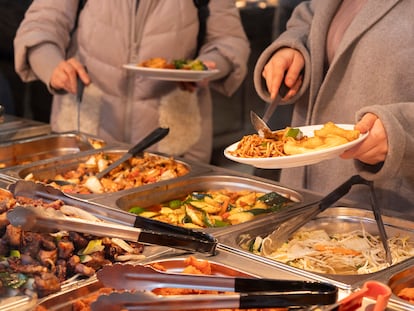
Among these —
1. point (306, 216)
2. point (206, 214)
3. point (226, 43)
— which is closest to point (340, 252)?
point (306, 216)

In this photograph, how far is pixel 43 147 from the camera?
2.75 meters

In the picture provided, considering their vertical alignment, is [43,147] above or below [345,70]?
below

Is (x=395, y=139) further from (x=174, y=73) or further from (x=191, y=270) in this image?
(x=174, y=73)

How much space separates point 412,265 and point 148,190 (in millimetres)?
941

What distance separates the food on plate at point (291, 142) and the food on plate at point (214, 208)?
310 mm

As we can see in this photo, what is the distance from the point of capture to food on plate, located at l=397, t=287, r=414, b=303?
142 centimetres

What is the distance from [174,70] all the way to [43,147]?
657mm

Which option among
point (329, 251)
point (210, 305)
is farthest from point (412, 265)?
point (210, 305)

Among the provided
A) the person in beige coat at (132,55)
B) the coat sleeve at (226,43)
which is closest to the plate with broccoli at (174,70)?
the person in beige coat at (132,55)

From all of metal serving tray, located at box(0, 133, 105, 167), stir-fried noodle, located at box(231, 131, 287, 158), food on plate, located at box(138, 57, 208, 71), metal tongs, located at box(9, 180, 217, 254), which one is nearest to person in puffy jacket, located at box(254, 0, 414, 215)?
stir-fried noodle, located at box(231, 131, 287, 158)

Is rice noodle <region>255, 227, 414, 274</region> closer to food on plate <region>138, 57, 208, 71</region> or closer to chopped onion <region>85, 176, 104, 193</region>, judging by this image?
chopped onion <region>85, 176, 104, 193</region>

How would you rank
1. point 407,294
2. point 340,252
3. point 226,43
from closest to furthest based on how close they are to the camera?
point 407,294 < point 340,252 < point 226,43

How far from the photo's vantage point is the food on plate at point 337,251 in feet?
5.50

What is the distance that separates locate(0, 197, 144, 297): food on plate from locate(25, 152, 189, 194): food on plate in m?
0.57
